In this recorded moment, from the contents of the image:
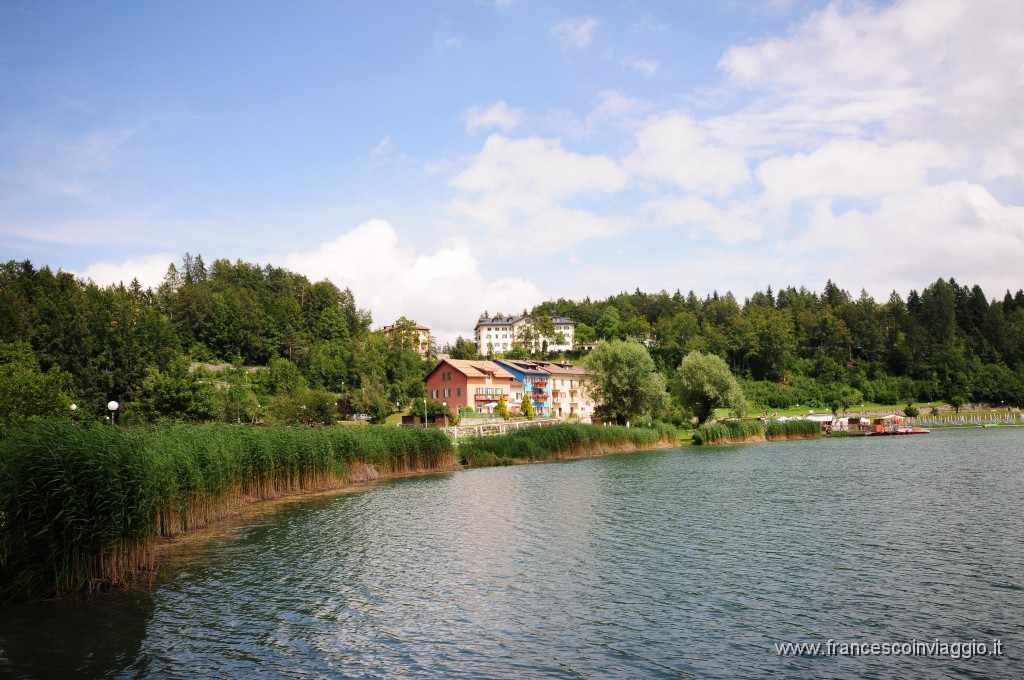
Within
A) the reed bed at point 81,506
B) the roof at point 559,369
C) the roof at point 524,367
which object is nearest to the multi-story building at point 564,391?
the roof at point 559,369

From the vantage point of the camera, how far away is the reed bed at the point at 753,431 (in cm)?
8212

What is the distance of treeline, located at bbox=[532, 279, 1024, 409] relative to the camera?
142625 millimetres

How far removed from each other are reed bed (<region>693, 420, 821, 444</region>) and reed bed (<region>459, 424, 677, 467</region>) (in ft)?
38.4

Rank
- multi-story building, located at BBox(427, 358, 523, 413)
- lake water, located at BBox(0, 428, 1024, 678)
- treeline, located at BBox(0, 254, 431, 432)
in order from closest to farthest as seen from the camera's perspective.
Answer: lake water, located at BBox(0, 428, 1024, 678) < treeline, located at BBox(0, 254, 431, 432) < multi-story building, located at BBox(427, 358, 523, 413)

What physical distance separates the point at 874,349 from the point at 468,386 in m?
102

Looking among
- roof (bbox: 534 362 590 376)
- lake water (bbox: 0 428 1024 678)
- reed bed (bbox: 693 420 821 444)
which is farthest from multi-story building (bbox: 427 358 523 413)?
lake water (bbox: 0 428 1024 678)

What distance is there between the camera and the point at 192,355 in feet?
432

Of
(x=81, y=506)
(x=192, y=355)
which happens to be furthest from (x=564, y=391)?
(x=81, y=506)

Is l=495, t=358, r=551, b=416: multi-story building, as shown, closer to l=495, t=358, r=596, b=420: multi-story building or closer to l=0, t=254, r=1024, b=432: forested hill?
l=495, t=358, r=596, b=420: multi-story building

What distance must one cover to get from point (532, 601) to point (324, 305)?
159651mm

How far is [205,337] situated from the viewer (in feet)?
480

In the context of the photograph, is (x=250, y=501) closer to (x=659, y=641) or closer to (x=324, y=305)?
(x=659, y=641)

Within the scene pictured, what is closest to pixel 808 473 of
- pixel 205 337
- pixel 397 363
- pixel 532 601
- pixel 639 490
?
pixel 639 490

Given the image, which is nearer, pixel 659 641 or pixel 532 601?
pixel 659 641
